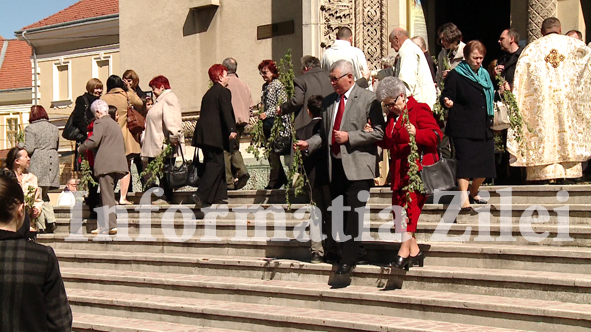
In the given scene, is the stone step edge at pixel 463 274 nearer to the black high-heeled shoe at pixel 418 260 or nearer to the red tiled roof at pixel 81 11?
the black high-heeled shoe at pixel 418 260

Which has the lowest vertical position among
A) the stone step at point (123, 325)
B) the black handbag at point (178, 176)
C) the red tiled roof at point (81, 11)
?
the stone step at point (123, 325)

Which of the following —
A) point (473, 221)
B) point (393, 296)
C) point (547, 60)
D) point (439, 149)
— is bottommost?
point (393, 296)

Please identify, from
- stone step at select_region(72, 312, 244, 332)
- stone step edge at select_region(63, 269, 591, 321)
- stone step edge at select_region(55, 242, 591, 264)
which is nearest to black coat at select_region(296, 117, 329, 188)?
stone step edge at select_region(63, 269, 591, 321)

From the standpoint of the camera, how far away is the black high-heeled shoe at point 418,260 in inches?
319

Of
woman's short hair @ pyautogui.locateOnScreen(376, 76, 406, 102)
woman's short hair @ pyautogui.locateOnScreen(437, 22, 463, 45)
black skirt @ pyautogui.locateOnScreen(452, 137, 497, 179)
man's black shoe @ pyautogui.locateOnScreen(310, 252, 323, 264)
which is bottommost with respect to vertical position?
man's black shoe @ pyautogui.locateOnScreen(310, 252, 323, 264)

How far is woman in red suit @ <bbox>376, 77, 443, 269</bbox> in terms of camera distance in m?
8.00

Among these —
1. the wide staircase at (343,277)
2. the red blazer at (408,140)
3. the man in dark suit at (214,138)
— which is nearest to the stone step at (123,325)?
Answer: the wide staircase at (343,277)

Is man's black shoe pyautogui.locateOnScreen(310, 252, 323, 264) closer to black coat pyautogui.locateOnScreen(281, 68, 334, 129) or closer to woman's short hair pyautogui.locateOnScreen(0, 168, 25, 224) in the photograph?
black coat pyautogui.locateOnScreen(281, 68, 334, 129)

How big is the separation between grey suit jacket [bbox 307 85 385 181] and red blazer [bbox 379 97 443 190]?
0.54ft

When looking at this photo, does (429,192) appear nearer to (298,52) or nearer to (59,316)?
(59,316)

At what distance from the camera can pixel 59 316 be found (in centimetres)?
450

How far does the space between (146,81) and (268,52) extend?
3.49 m

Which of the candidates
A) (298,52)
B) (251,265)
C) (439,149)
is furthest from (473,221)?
(298,52)

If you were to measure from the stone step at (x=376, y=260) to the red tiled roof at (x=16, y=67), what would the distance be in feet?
114
